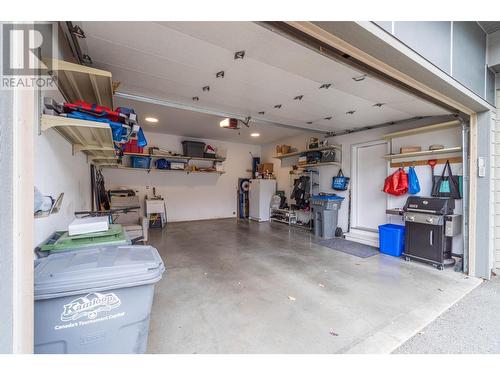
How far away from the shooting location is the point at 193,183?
7.04m

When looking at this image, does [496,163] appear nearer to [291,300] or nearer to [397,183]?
[397,183]

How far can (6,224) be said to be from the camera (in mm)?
663

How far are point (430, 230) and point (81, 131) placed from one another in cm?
448

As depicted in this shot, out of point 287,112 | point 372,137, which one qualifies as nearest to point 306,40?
point 287,112

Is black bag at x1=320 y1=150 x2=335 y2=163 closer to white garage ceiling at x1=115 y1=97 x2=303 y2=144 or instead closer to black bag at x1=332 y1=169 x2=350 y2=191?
black bag at x1=332 y1=169 x2=350 y2=191

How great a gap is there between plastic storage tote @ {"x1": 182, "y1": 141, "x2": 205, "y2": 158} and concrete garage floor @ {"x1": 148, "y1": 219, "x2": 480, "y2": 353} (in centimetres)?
317

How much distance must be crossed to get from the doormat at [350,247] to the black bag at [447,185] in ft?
4.57

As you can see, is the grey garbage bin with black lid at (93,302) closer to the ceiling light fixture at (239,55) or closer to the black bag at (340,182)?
the ceiling light fixture at (239,55)

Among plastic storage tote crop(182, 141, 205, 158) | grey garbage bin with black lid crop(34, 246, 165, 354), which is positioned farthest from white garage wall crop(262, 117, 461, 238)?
grey garbage bin with black lid crop(34, 246, 165, 354)

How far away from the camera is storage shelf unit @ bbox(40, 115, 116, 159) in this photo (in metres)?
1.50

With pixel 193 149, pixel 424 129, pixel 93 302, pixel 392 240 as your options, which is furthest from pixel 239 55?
pixel 193 149

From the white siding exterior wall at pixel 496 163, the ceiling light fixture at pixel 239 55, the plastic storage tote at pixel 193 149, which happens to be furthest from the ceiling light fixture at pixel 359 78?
the plastic storage tote at pixel 193 149

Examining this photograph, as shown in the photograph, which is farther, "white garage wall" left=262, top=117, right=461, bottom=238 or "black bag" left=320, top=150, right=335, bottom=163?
"black bag" left=320, top=150, right=335, bottom=163
